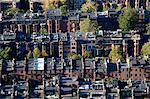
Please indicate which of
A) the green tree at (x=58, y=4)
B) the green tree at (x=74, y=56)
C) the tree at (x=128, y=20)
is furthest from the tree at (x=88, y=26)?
the green tree at (x=58, y=4)

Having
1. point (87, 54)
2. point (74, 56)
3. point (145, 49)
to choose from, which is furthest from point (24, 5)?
point (145, 49)

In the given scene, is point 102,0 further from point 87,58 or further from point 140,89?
point 140,89

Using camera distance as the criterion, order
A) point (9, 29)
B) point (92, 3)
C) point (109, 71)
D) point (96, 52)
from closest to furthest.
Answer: point (109, 71) → point (96, 52) → point (9, 29) → point (92, 3)

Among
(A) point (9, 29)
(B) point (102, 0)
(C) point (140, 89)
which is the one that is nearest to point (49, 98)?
(C) point (140, 89)

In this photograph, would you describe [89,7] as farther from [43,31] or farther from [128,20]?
[43,31]

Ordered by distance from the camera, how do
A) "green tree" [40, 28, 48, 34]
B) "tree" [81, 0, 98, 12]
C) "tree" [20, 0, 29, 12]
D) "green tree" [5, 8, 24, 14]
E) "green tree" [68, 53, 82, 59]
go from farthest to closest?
"tree" [20, 0, 29, 12] → "tree" [81, 0, 98, 12] → "green tree" [5, 8, 24, 14] → "green tree" [40, 28, 48, 34] → "green tree" [68, 53, 82, 59]

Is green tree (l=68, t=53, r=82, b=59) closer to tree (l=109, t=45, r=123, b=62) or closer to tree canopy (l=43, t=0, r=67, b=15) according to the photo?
tree (l=109, t=45, r=123, b=62)

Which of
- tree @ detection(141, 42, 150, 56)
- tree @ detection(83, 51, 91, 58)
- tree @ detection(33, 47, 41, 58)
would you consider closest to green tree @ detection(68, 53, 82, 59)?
tree @ detection(83, 51, 91, 58)
